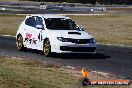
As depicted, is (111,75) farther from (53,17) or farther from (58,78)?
(53,17)

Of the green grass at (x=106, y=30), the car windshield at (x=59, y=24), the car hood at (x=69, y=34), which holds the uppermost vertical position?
the car windshield at (x=59, y=24)

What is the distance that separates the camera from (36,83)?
10617mm

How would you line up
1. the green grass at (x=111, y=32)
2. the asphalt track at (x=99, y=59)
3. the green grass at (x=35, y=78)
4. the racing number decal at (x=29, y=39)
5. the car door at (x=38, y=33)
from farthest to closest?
the green grass at (x=111, y=32) → the racing number decal at (x=29, y=39) → the car door at (x=38, y=33) → the asphalt track at (x=99, y=59) → the green grass at (x=35, y=78)

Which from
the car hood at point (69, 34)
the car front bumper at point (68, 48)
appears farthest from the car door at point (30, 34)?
the car front bumper at point (68, 48)

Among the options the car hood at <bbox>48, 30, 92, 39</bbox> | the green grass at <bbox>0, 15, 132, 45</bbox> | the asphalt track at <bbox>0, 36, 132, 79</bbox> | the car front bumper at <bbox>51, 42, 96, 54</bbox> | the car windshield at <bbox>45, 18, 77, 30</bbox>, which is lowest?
the green grass at <bbox>0, 15, 132, 45</bbox>

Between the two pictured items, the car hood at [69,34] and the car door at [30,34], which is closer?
the car hood at [69,34]

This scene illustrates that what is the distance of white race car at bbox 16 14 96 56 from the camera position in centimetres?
1845

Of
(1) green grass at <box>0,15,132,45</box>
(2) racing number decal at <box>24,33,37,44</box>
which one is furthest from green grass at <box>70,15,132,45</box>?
(2) racing number decal at <box>24,33,37,44</box>

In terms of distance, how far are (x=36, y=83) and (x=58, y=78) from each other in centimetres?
149

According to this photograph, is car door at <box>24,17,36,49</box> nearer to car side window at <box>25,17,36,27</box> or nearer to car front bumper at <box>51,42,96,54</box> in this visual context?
car side window at <box>25,17,36,27</box>

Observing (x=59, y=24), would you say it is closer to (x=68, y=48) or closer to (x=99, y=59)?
(x=68, y=48)

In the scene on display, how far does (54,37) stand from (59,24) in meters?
1.41

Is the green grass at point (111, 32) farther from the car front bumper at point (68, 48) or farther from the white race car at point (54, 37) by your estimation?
the car front bumper at point (68, 48)

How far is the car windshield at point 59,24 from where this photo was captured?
19.6 m
